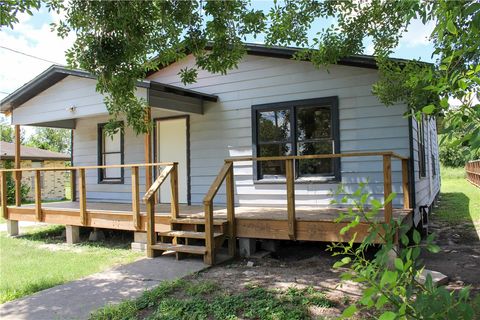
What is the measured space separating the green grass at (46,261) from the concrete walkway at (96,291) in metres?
0.50

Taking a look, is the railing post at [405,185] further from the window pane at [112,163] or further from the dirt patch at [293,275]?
the window pane at [112,163]

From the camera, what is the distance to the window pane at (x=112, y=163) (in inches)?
409

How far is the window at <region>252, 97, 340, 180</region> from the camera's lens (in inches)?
289

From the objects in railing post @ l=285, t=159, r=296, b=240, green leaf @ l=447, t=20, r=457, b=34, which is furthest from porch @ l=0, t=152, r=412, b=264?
green leaf @ l=447, t=20, r=457, b=34

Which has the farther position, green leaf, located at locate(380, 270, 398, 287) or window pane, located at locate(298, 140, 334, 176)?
window pane, located at locate(298, 140, 334, 176)

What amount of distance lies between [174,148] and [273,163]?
2634mm

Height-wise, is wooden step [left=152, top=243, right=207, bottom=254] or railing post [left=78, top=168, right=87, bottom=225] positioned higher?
railing post [left=78, top=168, right=87, bottom=225]

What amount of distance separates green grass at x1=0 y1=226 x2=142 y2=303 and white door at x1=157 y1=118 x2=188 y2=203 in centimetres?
189

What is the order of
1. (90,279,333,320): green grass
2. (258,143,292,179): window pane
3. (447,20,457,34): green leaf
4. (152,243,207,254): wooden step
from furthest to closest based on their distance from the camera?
(258,143,292,179): window pane → (152,243,207,254): wooden step → (90,279,333,320): green grass → (447,20,457,34): green leaf

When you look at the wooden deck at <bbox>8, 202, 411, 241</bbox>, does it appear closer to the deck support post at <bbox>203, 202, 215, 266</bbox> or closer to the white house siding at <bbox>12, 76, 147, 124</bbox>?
the deck support post at <bbox>203, 202, 215, 266</bbox>

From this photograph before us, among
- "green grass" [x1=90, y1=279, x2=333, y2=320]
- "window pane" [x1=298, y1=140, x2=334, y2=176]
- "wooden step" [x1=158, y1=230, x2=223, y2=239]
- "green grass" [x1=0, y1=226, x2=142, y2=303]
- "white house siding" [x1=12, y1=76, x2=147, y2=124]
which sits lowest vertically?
"green grass" [x1=0, y1=226, x2=142, y2=303]

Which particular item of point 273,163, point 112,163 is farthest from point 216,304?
point 112,163

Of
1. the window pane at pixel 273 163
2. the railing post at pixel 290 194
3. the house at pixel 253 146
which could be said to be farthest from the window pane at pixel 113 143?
the railing post at pixel 290 194

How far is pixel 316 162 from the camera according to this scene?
24.6ft
